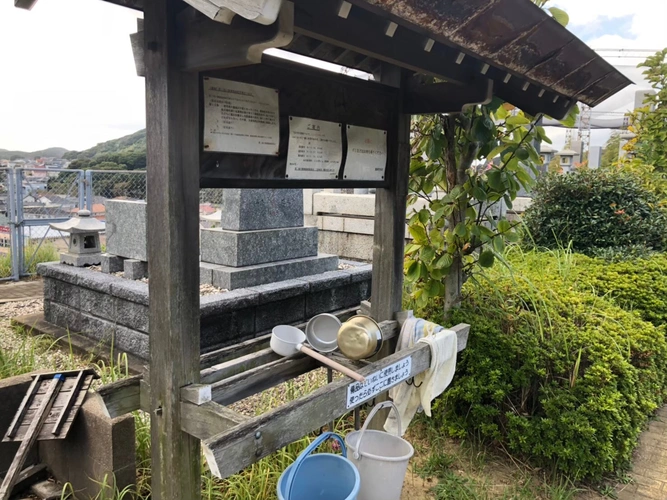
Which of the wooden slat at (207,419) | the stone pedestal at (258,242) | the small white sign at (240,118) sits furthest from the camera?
the stone pedestal at (258,242)

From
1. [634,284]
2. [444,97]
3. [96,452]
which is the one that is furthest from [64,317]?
[634,284]

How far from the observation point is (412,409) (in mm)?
2850

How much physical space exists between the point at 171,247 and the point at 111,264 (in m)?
4.51

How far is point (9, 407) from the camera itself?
276cm

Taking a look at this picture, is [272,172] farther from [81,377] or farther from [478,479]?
[478,479]

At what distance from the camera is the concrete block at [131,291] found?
453 cm

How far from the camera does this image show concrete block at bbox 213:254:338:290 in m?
5.14

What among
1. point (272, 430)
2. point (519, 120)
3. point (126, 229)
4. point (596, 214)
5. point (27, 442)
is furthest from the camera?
point (596, 214)

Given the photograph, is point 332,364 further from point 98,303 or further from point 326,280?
point 98,303

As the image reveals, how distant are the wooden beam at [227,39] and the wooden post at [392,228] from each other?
1418mm

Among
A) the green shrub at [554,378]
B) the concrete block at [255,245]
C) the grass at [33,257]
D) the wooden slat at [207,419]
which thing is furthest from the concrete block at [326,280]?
the grass at [33,257]

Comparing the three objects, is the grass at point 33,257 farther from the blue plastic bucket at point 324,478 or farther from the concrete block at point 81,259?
the blue plastic bucket at point 324,478

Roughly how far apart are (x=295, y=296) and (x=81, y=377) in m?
2.64

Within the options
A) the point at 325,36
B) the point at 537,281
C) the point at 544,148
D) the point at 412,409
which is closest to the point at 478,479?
the point at 412,409
